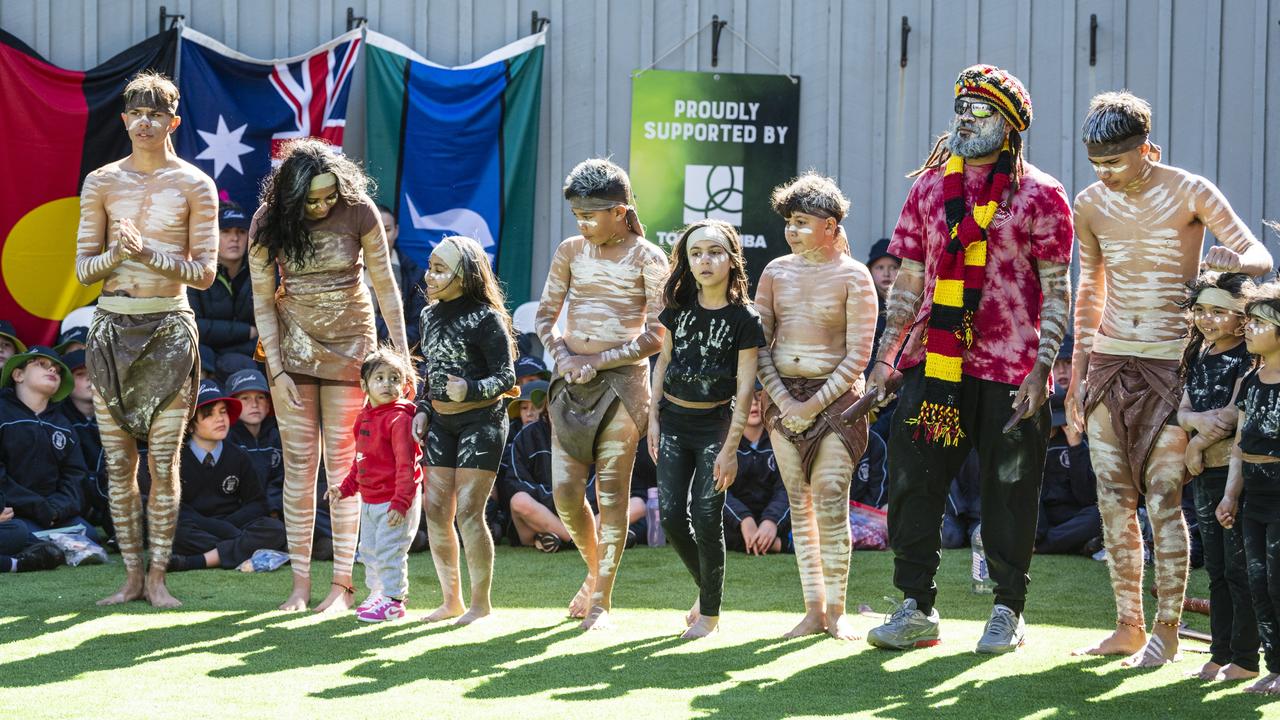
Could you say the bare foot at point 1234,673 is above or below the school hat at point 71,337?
below

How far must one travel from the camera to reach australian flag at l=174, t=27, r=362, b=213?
32.5 feet

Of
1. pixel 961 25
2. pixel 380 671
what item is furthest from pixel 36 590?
pixel 961 25

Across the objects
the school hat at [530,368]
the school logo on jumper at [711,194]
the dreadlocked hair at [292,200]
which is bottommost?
the school hat at [530,368]

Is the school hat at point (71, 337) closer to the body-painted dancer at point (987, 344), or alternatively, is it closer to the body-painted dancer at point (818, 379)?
the body-painted dancer at point (818, 379)

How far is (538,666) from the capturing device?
197 inches

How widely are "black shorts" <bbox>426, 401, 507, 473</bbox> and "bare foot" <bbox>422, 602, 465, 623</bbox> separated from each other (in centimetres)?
58

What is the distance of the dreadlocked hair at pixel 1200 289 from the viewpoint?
4.94m

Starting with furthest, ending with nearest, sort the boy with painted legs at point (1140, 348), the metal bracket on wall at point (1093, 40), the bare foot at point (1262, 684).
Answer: the metal bracket on wall at point (1093, 40)
the boy with painted legs at point (1140, 348)
the bare foot at point (1262, 684)

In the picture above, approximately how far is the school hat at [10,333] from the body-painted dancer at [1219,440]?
6666 mm

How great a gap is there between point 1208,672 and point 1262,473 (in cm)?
70

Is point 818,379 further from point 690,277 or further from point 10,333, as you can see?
point 10,333

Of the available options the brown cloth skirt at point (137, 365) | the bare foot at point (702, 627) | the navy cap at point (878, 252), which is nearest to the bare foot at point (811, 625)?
the bare foot at point (702, 627)

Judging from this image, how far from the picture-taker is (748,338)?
5633mm

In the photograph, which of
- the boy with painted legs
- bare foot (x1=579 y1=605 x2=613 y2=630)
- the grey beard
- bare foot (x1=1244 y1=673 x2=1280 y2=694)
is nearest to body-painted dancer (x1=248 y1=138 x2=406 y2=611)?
bare foot (x1=579 y1=605 x2=613 y2=630)
